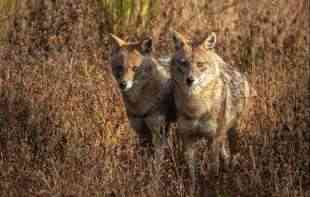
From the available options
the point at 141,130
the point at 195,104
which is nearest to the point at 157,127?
the point at 141,130

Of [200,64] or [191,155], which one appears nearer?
[200,64]

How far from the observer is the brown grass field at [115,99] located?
5277 millimetres

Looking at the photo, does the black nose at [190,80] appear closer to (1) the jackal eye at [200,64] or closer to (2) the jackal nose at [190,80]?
(2) the jackal nose at [190,80]

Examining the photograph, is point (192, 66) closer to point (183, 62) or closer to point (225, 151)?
point (183, 62)

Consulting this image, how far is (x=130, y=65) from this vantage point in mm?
6031

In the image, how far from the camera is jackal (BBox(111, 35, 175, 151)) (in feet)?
20.1

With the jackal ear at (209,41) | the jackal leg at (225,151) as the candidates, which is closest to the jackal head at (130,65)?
the jackal ear at (209,41)

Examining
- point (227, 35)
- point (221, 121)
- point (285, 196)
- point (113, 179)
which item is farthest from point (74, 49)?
point (285, 196)

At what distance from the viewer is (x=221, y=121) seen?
6.00 m

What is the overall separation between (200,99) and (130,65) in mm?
694

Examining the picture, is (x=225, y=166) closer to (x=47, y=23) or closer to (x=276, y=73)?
(x=276, y=73)

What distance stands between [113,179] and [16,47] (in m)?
3.05

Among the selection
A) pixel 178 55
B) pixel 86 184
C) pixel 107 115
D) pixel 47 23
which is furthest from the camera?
pixel 47 23

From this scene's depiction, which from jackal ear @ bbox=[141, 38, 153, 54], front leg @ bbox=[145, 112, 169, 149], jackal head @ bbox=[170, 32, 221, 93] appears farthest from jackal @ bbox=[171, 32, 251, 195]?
jackal ear @ bbox=[141, 38, 153, 54]
